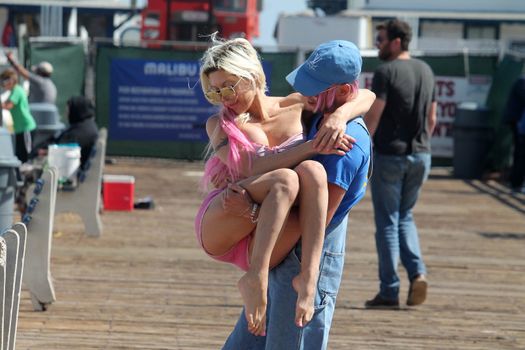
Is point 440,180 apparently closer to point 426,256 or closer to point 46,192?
point 426,256

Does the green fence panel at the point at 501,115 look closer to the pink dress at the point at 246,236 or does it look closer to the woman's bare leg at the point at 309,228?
the pink dress at the point at 246,236

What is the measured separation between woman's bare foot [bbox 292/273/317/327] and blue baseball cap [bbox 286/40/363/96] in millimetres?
685

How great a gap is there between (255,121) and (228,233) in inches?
17.8

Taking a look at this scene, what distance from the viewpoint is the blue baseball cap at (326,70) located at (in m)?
4.75

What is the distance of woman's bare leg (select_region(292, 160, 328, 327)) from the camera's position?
15.1 ft

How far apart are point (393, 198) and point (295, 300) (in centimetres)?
438

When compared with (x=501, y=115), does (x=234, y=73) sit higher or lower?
higher

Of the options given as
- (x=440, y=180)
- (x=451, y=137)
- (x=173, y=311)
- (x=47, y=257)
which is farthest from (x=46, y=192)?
(x=451, y=137)

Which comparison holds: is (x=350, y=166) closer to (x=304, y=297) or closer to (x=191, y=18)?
(x=304, y=297)

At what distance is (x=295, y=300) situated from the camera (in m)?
4.77

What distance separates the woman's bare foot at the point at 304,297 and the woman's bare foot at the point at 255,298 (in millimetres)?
120

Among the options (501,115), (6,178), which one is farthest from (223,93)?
(501,115)

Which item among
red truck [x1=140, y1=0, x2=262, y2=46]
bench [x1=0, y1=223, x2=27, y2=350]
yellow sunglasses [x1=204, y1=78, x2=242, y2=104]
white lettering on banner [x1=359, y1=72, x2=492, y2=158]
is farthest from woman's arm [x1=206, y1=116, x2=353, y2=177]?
red truck [x1=140, y1=0, x2=262, y2=46]

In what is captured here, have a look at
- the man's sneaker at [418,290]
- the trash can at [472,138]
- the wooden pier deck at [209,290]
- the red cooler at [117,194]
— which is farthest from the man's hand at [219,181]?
the trash can at [472,138]
